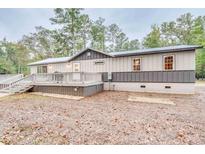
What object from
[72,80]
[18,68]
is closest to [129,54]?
[72,80]

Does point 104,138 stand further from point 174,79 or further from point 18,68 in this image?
point 18,68

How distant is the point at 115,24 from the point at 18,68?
24883 mm

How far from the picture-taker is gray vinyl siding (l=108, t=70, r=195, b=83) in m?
9.05

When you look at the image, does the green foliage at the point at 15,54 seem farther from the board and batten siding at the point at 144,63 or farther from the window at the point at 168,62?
the window at the point at 168,62

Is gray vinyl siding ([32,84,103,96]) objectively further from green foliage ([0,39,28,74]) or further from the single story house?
green foliage ([0,39,28,74])

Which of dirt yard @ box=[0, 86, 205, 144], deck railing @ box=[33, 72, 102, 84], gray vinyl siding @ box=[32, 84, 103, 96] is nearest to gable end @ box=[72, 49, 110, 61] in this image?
deck railing @ box=[33, 72, 102, 84]

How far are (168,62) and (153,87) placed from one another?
1.99 metres

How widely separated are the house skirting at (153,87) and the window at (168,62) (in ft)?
3.76

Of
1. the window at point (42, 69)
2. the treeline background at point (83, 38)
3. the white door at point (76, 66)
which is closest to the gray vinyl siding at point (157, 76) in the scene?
the white door at point (76, 66)

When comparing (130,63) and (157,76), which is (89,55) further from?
(157,76)

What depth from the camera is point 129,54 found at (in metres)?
10.5

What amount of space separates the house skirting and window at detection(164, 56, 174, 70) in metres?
1.15

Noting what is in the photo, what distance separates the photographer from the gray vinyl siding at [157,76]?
9047mm

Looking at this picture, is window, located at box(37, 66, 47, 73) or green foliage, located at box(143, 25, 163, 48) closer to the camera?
window, located at box(37, 66, 47, 73)
